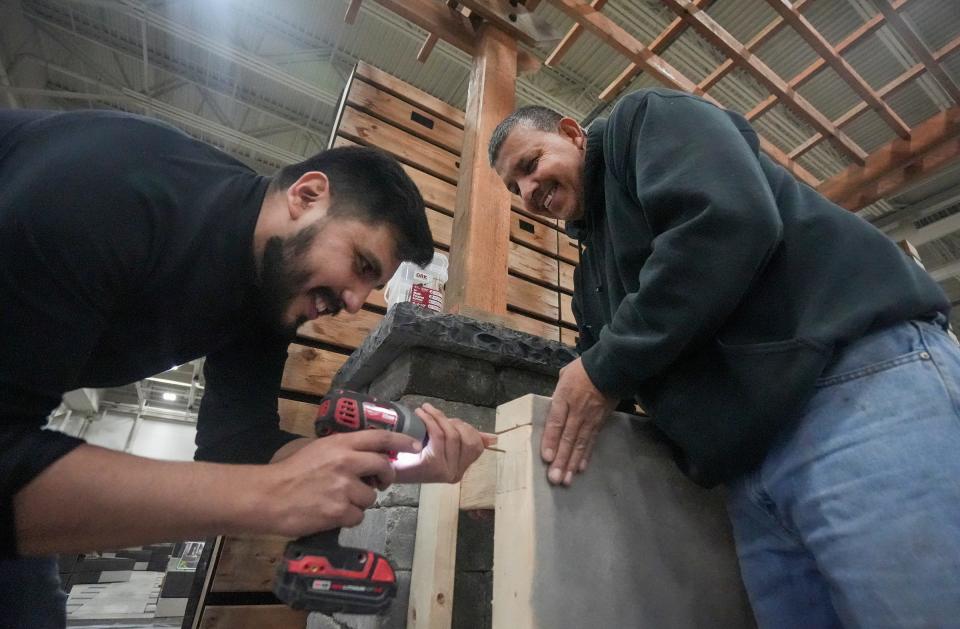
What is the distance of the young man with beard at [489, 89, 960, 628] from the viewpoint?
757 mm

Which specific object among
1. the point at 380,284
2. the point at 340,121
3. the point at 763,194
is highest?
the point at 340,121

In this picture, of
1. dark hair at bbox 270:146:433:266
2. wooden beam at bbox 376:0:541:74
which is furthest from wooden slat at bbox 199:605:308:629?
wooden beam at bbox 376:0:541:74

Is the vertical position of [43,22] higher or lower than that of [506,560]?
higher

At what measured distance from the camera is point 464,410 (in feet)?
5.87

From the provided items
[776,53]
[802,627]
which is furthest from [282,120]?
[802,627]

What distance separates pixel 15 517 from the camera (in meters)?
0.73

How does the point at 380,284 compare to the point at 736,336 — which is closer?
the point at 736,336

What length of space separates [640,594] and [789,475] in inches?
15.9

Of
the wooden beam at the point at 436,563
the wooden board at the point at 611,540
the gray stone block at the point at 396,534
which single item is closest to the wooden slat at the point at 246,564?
the gray stone block at the point at 396,534

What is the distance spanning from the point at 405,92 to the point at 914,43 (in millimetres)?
3524

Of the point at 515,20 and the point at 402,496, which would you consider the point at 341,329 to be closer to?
the point at 402,496

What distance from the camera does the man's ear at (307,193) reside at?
133 cm

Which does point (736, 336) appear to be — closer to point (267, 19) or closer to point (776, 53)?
point (776, 53)

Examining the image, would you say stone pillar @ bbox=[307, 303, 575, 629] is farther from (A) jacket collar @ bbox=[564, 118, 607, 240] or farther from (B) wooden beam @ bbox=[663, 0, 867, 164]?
(B) wooden beam @ bbox=[663, 0, 867, 164]
